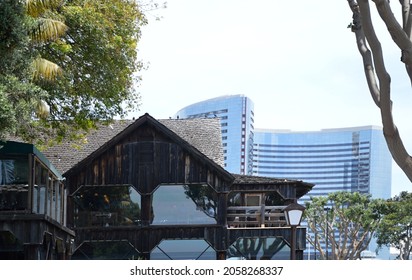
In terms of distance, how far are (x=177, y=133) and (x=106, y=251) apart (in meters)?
8.06

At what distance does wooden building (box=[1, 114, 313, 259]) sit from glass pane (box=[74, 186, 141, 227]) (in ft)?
0.14

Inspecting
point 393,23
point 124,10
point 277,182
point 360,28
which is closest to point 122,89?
point 124,10

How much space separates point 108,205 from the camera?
37.7m

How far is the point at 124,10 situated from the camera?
30.4 m

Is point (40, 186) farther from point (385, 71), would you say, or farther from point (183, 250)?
point (385, 71)

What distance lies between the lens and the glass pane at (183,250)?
121 feet

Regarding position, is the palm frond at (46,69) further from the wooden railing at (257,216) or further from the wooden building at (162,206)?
the wooden railing at (257,216)

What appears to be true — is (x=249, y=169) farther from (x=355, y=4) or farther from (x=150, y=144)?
(x=355, y=4)

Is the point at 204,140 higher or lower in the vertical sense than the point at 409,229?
higher

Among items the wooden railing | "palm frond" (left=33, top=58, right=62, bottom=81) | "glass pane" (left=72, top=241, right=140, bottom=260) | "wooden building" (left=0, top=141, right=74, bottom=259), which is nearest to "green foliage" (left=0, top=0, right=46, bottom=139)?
"palm frond" (left=33, top=58, right=62, bottom=81)

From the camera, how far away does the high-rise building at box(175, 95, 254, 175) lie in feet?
556

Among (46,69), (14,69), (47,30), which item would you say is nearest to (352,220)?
(46,69)

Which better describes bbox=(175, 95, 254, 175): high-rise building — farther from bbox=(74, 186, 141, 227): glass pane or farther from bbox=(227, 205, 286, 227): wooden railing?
bbox=(74, 186, 141, 227): glass pane
